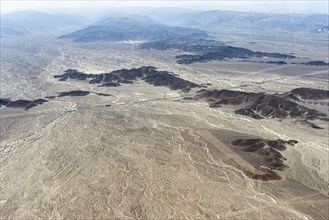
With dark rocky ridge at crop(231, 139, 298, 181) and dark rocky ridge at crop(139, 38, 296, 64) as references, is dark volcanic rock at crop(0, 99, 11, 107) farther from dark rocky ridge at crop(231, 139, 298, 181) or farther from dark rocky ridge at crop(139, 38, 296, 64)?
dark rocky ridge at crop(139, 38, 296, 64)

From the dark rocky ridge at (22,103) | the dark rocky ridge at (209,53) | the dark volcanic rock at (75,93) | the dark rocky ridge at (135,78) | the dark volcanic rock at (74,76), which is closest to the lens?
the dark rocky ridge at (22,103)

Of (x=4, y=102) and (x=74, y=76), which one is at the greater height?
(x=4, y=102)

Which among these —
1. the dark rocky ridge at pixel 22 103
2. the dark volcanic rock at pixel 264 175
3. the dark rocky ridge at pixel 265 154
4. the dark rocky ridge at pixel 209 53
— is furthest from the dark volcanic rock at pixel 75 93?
the dark rocky ridge at pixel 209 53

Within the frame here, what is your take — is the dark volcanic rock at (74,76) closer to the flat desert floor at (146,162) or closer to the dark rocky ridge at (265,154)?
the flat desert floor at (146,162)

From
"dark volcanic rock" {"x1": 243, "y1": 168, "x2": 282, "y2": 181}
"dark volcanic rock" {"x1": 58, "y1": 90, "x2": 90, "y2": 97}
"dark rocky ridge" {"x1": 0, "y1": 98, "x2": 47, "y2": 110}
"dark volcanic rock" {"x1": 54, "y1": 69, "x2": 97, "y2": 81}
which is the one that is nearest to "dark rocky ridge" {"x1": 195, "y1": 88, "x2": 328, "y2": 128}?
"dark volcanic rock" {"x1": 243, "y1": 168, "x2": 282, "y2": 181}

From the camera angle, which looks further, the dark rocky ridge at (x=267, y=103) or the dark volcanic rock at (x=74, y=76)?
the dark volcanic rock at (x=74, y=76)

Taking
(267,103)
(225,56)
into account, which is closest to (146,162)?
(267,103)

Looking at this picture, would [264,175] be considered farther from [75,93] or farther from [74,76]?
[74,76]
